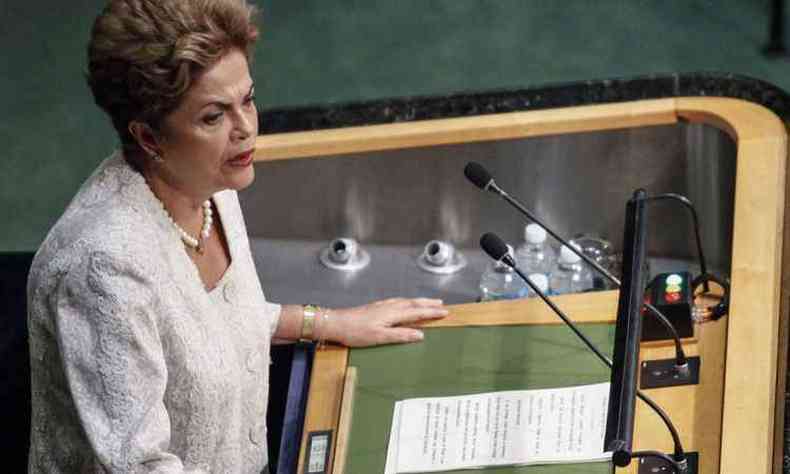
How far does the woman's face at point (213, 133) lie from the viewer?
1838 millimetres

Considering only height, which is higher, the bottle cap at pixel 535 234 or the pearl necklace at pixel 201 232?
the bottle cap at pixel 535 234

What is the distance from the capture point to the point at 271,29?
14.9 ft

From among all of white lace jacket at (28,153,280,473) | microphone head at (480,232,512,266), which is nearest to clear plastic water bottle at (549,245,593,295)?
microphone head at (480,232,512,266)

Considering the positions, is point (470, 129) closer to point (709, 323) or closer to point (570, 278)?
point (570, 278)

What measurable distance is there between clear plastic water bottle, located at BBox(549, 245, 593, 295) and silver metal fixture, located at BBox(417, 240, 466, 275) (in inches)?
7.9

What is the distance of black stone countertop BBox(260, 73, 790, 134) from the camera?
8.86ft

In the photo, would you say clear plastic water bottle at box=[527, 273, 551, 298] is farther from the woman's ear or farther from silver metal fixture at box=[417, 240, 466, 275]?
the woman's ear

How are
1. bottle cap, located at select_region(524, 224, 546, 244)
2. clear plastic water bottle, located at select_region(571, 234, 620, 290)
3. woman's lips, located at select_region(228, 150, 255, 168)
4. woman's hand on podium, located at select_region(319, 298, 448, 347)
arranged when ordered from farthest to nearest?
clear plastic water bottle, located at select_region(571, 234, 620, 290), bottle cap, located at select_region(524, 224, 546, 244), woman's hand on podium, located at select_region(319, 298, 448, 347), woman's lips, located at select_region(228, 150, 255, 168)

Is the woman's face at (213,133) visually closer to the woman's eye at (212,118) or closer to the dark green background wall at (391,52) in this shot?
the woman's eye at (212,118)

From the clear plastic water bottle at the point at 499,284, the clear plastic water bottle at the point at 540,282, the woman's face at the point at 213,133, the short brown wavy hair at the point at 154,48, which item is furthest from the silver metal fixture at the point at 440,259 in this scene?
the short brown wavy hair at the point at 154,48

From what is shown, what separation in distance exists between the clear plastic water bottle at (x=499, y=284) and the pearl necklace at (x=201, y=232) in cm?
80

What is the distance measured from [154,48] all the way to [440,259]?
120cm

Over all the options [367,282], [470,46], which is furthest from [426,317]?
[470,46]

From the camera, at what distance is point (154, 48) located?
1.76 meters
